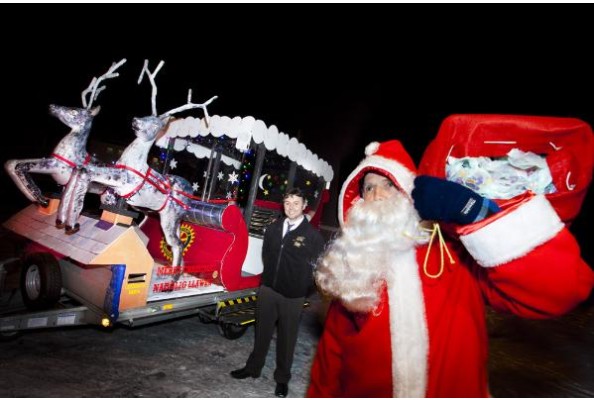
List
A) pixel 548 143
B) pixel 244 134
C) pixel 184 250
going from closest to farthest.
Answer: pixel 548 143 → pixel 244 134 → pixel 184 250

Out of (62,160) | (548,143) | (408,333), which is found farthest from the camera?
(62,160)

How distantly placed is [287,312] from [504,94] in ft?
30.5

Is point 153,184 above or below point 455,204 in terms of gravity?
below

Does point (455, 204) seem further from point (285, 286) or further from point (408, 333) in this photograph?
point (285, 286)

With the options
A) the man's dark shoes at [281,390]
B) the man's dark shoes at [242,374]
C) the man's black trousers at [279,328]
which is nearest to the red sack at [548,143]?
the man's black trousers at [279,328]

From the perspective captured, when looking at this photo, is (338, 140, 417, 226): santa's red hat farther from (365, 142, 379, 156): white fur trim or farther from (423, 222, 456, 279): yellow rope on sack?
(423, 222, 456, 279): yellow rope on sack

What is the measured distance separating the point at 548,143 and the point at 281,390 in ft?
10.7

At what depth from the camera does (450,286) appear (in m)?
1.58

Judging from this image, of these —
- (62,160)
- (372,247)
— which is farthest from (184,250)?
(372,247)

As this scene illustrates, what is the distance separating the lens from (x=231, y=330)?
4.51 meters

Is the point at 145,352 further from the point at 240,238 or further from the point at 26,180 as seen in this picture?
the point at 26,180

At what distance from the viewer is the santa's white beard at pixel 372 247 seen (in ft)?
5.16

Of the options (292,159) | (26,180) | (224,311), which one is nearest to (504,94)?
(292,159)

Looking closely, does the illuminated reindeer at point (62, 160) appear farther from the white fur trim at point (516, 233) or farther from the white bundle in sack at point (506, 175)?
the white fur trim at point (516, 233)
